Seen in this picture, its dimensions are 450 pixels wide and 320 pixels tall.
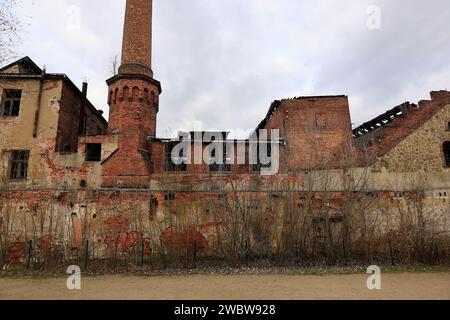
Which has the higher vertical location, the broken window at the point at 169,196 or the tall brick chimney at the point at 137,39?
the tall brick chimney at the point at 137,39

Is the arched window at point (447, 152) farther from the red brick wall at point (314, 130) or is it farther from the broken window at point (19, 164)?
the broken window at point (19, 164)

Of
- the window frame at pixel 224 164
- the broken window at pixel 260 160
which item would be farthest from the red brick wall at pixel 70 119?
the broken window at pixel 260 160

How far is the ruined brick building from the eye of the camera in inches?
521

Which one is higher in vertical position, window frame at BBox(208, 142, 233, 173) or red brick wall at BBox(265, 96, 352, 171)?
red brick wall at BBox(265, 96, 352, 171)

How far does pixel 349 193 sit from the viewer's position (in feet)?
43.2

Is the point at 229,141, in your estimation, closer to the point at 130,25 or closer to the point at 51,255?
the point at 130,25

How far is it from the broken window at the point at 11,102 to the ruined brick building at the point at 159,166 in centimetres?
5

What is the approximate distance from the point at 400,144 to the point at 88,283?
15.8 metres

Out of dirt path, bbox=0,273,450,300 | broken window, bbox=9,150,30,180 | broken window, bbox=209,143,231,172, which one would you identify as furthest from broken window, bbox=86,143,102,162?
dirt path, bbox=0,273,450,300

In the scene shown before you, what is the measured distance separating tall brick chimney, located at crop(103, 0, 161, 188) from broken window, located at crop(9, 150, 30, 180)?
162 inches

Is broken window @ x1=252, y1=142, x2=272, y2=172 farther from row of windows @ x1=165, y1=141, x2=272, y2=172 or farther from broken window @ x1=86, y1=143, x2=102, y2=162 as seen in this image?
broken window @ x1=86, y1=143, x2=102, y2=162

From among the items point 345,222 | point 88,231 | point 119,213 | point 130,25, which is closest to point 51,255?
point 88,231

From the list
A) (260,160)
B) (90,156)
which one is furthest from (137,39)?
(260,160)

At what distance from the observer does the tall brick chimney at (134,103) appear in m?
15.1
